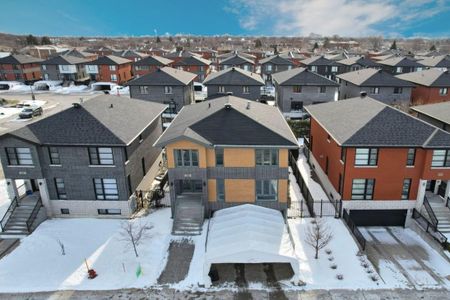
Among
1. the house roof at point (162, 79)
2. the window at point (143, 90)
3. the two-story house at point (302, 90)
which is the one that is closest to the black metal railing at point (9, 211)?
the house roof at point (162, 79)

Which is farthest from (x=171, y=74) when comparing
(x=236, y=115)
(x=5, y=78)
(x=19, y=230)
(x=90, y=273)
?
(x=5, y=78)

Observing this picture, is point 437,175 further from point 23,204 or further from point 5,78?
point 5,78

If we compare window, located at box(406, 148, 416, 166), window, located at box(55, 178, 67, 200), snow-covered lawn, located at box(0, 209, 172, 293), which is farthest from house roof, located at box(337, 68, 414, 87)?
window, located at box(55, 178, 67, 200)

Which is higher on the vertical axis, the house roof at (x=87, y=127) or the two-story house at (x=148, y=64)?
the two-story house at (x=148, y=64)

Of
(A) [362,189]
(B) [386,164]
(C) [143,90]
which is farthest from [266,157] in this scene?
(C) [143,90]

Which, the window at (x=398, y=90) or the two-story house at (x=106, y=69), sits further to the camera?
the two-story house at (x=106, y=69)

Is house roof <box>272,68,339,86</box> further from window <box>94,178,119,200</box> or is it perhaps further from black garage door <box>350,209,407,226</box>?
window <box>94,178,119,200</box>

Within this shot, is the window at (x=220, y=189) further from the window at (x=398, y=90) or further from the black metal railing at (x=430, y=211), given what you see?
the window at (x=398, y=90)
